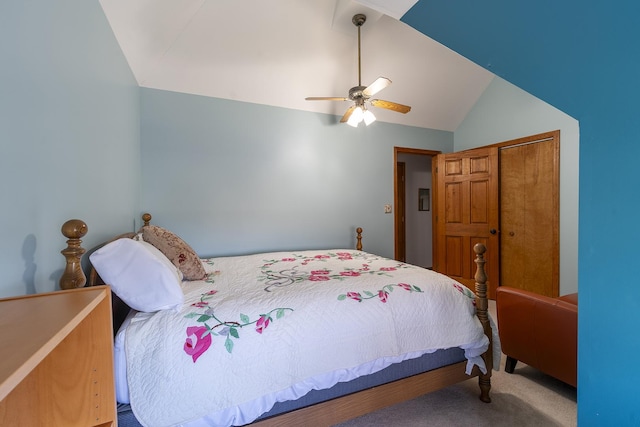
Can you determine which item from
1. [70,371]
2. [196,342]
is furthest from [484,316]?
[70,371]

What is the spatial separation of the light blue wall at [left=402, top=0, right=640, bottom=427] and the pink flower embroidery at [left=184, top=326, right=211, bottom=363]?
1292 millimetres

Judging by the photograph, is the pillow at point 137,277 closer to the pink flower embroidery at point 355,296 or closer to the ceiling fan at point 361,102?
the pink flower embroidery at point 355,296

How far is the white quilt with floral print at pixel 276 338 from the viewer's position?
3.62 ft

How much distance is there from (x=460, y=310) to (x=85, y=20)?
2.57 metres

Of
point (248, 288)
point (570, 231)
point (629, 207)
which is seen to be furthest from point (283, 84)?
point (570, 231)

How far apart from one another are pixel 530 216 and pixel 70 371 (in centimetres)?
419

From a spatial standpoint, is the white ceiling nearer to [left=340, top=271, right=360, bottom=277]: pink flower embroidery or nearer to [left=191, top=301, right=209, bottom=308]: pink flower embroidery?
[left=191, top=301, right=209, bottom=308]: pink flower embroidery

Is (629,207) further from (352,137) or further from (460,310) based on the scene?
(352,137)

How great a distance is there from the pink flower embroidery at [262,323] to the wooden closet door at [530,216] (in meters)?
3.46

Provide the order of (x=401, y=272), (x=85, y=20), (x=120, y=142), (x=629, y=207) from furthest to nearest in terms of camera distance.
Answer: (x=120, y=142) → (x=401, y=272) → (x=85, y=20) → (x=629, y=207)

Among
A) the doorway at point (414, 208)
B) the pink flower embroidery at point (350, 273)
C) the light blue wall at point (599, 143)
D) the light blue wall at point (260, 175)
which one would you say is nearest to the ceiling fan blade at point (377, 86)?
the light blue wall at point (260, 175)

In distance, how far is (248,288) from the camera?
A: 161 cm

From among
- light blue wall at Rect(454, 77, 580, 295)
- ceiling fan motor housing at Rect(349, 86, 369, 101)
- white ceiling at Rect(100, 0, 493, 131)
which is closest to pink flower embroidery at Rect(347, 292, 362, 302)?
ceiling fan motor housing at Rect(349, 86, 369, 101)

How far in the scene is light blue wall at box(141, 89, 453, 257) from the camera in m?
2.82
